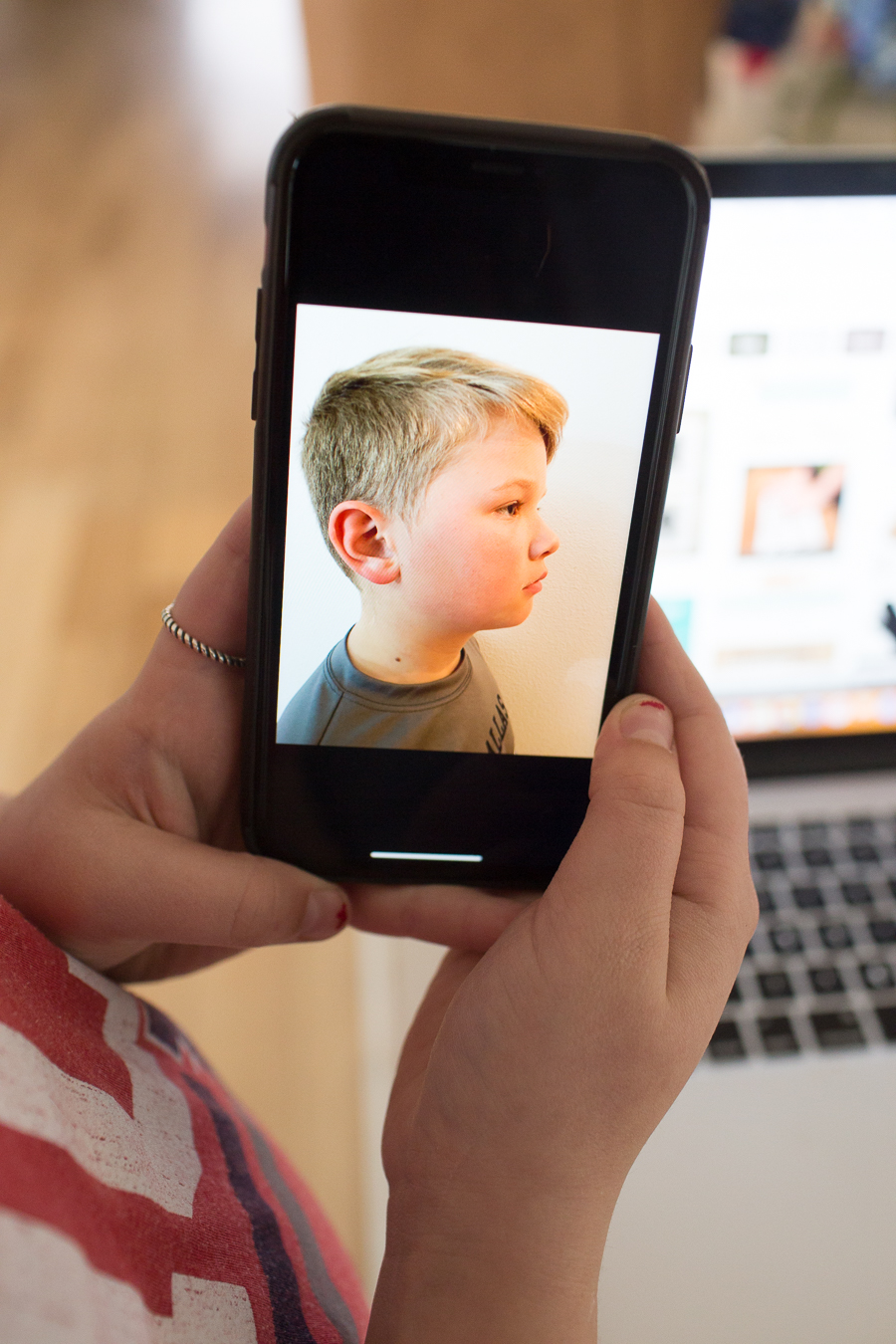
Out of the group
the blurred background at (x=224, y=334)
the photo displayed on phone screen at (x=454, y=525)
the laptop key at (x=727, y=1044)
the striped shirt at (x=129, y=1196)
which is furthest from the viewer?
the blurred background at (x=224, y=334)

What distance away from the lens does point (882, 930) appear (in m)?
0.43

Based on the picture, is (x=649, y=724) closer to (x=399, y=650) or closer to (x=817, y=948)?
(x=399, y=650)

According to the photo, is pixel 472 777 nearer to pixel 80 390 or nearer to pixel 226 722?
pixel 226 722

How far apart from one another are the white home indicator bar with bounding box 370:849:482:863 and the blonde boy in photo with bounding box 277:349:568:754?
2.4 inches

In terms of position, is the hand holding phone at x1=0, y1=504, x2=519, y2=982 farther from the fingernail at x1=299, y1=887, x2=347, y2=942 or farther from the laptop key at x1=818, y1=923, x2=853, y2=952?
the laptop key at x1=818, y1=923, x2=853, y2=952

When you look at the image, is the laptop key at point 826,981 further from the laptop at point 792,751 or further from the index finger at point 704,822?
the index finger at point 704,822

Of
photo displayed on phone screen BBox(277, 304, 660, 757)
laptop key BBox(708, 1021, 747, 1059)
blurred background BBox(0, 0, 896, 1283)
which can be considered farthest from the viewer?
blurred background BBox(0, 0, 896, 1283)

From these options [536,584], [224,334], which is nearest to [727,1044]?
[536,584]

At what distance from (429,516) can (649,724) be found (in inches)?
4.2

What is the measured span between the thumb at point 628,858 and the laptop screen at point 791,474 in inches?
6.7

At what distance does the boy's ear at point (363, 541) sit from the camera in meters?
0.30

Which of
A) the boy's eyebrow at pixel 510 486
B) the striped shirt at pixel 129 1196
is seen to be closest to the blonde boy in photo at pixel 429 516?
the boy's eyebrow at pixel 510 486

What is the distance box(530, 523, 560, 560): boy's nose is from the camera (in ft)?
1.00

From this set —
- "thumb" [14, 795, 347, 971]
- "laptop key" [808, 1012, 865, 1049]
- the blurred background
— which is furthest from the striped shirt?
"laptop key" [808, 1012, 865, 1049]
